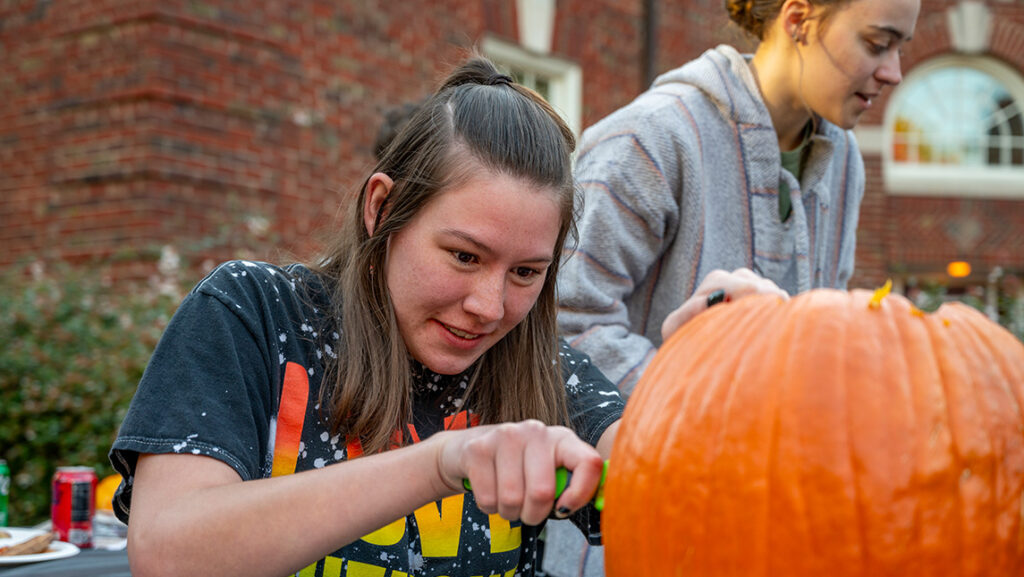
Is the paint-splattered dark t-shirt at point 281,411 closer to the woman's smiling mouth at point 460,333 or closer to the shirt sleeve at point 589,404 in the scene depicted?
the shirt sleeve at point 589,404

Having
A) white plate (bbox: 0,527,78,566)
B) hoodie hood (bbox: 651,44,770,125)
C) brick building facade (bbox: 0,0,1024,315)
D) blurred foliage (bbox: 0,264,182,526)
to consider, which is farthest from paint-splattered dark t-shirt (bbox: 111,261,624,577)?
brick building facade (bbox: 0,0,1024,315)

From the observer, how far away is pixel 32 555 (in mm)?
2145

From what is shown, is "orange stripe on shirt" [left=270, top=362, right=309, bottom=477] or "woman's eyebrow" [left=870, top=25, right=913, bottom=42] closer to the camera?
"orange stripe on shirt" [left=270, top=362, right=309, bottom=477]

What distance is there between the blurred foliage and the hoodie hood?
3.23 m

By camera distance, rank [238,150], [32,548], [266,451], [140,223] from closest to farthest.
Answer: [266,451] → [32,548] → [140,223] → [238,150]

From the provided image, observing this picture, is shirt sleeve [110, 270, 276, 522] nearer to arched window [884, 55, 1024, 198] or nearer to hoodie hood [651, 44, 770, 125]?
hoodie hood [651, 44, 770, 125]

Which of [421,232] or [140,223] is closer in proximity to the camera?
[421,232]

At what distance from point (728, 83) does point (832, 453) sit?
1.46m

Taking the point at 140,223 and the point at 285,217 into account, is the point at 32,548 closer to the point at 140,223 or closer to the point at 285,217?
the point at 140,223

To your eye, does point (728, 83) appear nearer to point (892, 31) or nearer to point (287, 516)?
point (892, 31)

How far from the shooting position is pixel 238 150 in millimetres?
6113

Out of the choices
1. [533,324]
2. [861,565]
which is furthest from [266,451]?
[861,565]

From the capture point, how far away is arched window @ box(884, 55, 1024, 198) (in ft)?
37.5

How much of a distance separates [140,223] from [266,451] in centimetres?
462
